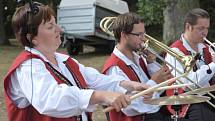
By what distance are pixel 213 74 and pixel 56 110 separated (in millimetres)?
2074

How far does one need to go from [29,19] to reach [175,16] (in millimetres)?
9568

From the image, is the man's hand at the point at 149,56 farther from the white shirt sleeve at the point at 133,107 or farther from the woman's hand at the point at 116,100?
the woman's hand at the point at 116,100

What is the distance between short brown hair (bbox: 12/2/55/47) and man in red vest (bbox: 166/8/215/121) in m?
1.58

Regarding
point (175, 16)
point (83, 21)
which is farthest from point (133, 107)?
point (83, 21)

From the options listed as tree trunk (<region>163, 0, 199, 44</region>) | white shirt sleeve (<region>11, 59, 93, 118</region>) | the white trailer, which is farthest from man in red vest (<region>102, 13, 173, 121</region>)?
the white trailer

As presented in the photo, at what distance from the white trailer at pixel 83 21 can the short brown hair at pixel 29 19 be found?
1314 cm

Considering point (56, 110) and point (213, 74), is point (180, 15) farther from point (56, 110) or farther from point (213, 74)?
point (56, 110)

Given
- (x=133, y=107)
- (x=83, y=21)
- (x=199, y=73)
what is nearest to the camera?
(x=133, y=107)

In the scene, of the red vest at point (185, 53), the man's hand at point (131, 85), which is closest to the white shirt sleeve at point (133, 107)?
the red vest at point (185, 53)

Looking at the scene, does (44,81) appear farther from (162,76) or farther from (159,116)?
(159,116)

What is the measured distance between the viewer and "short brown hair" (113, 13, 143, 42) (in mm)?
3688

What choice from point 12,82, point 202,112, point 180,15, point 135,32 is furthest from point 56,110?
point 180,15

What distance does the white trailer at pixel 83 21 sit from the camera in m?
16.1

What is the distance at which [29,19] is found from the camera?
2.56m
